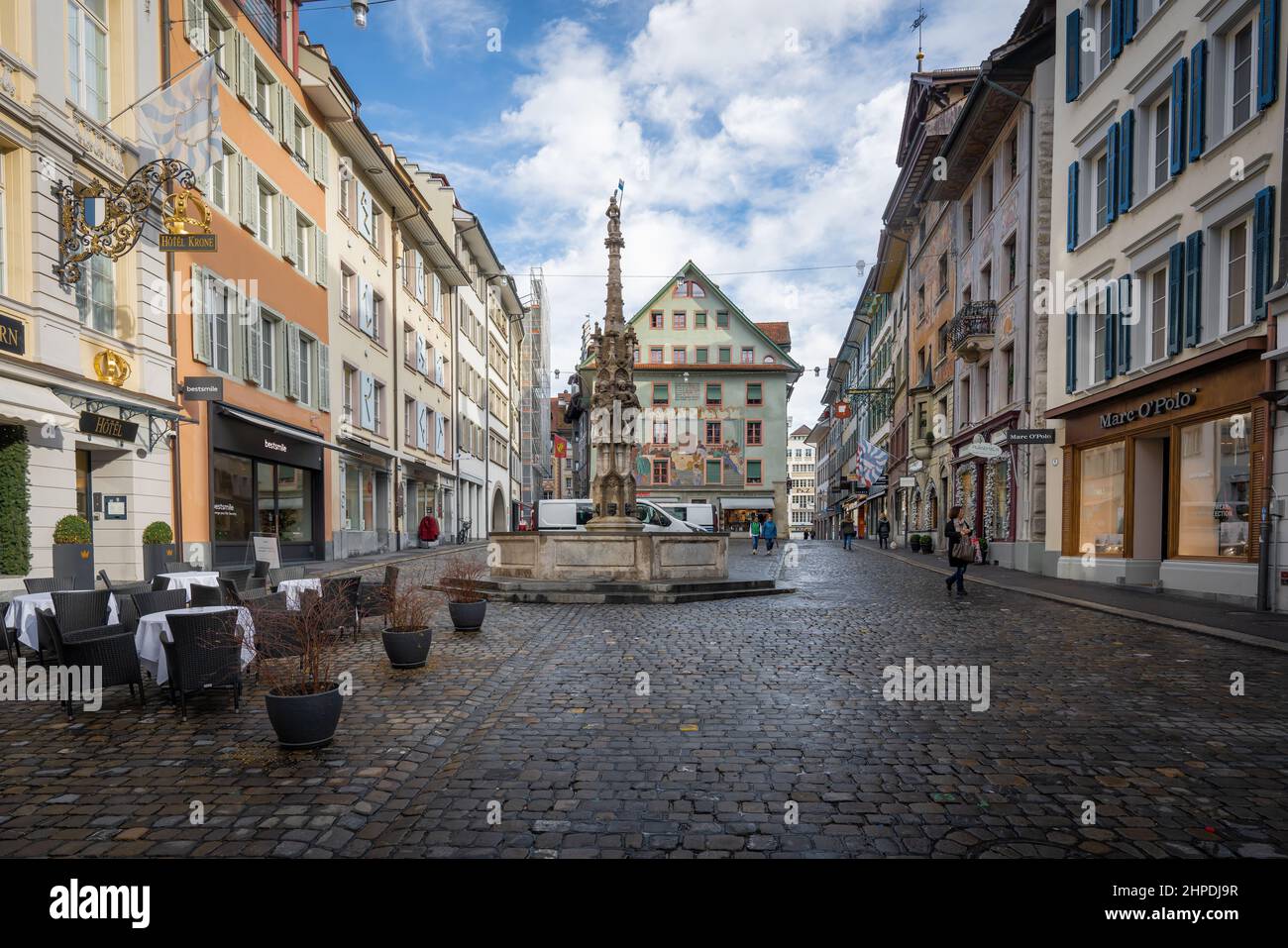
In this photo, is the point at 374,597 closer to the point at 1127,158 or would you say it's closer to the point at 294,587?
the point at 294,587

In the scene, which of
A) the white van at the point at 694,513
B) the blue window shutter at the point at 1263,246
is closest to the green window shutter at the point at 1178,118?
the blue window shutter at the point at 1263,246

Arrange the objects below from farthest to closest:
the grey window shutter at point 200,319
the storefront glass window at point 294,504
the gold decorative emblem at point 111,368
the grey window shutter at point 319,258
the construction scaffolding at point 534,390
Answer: the construction scaffolding at point 534,390
the grey window shutter at point 319,258
the storefront glass window at point 294,504
the grey window shutter at point 200,319
the gold decorative emblem at point 111,368

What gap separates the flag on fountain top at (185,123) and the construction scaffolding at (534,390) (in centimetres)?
4647

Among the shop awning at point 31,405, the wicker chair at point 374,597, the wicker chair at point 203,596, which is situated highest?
the shop awning at point 31,405

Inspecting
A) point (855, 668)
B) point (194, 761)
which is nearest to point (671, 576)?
point (855, 668)

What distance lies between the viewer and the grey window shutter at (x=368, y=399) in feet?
92.4

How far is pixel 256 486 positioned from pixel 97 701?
15.6 metres

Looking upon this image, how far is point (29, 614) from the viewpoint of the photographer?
7.92 metres

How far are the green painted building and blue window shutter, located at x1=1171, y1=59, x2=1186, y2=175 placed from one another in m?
41.8

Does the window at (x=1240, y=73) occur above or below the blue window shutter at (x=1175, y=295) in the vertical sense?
above

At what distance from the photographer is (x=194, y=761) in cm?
493

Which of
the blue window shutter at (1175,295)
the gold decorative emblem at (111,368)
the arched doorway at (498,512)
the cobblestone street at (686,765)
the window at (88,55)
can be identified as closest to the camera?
the cobblestone street at (686,765)

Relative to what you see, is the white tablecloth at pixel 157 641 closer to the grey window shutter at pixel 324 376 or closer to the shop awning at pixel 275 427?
the shop awning at pixel 275 427
